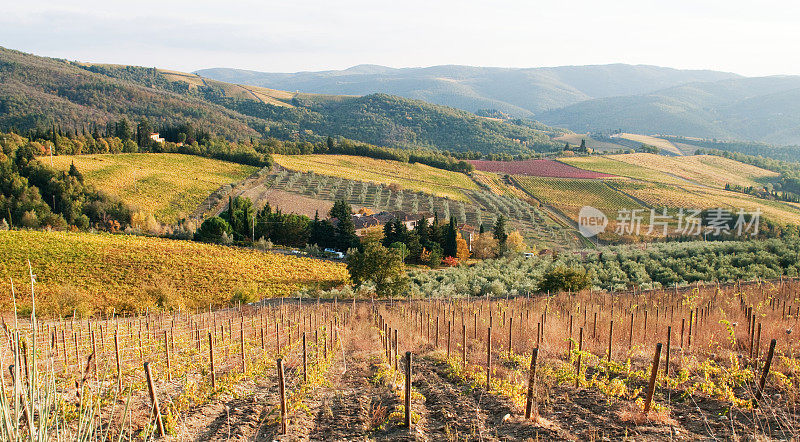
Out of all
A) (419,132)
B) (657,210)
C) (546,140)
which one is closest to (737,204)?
(657,210)

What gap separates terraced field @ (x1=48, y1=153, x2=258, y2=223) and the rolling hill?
52.1 m

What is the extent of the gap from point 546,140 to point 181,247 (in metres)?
155

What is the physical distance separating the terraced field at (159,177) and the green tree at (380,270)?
114 feet

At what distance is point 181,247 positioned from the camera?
133ft

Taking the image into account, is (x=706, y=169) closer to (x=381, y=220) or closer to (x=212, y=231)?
(x=381, y=220)

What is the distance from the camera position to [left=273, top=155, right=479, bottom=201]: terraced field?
76.8 m

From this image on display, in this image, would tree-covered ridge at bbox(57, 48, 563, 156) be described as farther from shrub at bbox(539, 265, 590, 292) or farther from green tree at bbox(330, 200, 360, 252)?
shrub at bbox(539, 265, 590, 292)

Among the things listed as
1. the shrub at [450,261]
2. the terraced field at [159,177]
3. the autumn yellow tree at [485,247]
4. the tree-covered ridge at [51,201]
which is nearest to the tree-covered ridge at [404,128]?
the terraced field at [159,177]

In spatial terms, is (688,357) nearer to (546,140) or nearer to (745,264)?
(745,264)

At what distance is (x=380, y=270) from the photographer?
92.8 feet

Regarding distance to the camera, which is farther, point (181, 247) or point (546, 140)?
point (546, 140)

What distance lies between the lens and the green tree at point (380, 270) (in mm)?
27109

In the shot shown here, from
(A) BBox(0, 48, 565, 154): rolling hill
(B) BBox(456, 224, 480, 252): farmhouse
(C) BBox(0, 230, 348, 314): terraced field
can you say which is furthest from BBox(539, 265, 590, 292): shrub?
(A) BBox(0, 48, 565, 154): rolling hill

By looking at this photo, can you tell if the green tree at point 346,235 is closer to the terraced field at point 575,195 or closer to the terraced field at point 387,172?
the terraced field at point 387,172
